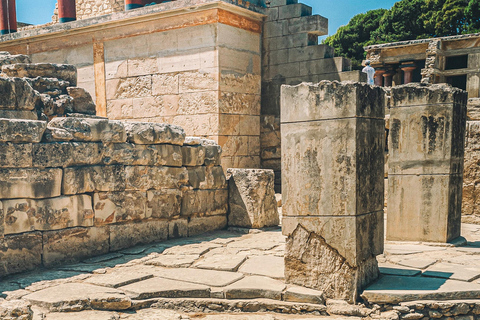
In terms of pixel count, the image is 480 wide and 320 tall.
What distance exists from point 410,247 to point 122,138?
379cm

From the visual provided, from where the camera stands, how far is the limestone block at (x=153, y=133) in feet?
21.1

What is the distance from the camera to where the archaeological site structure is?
422cm

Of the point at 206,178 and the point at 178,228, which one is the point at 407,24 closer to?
the point at 206,178

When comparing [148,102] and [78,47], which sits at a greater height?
[78,47]

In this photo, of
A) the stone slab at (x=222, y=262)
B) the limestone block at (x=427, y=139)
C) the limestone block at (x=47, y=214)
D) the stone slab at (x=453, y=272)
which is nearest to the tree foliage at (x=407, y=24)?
→ the limestone block at (x=427, y=139)

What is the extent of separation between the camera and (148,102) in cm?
1042

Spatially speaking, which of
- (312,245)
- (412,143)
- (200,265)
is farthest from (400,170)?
(200,265)

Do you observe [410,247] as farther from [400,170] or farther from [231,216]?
[231,216]

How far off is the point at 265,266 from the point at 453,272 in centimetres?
183

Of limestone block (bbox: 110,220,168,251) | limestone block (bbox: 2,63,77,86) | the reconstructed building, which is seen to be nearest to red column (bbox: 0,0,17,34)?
the reconstructed building

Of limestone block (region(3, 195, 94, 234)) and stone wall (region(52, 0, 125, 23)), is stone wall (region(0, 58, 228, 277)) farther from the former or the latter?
stone wall (region(52, 0, 125, 23))

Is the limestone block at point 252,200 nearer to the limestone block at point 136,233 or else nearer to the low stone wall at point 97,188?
the low stone wall at point 97,188

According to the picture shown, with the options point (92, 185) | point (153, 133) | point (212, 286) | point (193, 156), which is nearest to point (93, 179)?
point (92, 185)

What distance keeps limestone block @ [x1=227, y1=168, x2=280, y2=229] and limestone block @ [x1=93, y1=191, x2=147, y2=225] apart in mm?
1600
